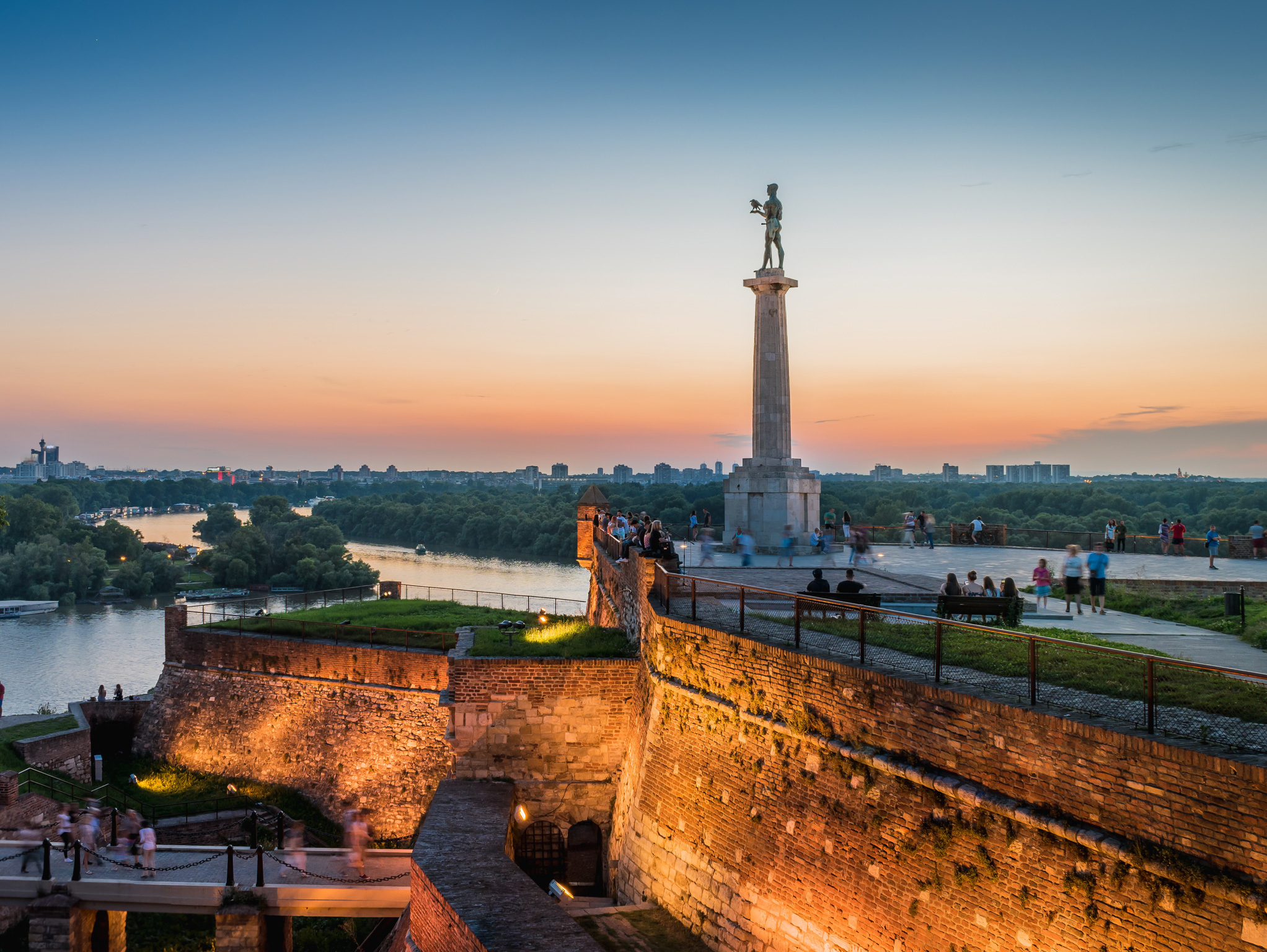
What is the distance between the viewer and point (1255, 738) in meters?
5.74

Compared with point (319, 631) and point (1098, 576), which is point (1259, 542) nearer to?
point (1098, 576)

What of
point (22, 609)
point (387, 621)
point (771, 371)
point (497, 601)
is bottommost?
point (22, 609)

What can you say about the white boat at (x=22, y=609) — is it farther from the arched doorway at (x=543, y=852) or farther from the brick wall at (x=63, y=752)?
the arched doorway at (x=543, y=852)

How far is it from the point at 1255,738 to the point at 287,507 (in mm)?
90431

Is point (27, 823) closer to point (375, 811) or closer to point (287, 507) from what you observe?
point (375, 811)

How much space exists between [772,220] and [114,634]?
41465mm

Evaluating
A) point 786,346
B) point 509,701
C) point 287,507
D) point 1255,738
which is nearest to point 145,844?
point 509,701

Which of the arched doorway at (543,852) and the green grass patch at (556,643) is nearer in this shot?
the arched doorway at (543,852)

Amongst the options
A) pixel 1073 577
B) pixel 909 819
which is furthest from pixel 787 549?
pixel 909 819

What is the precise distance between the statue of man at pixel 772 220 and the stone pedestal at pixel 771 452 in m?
0.41

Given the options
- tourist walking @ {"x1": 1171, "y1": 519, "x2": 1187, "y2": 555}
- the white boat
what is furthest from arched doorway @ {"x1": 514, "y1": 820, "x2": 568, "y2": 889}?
the white boat

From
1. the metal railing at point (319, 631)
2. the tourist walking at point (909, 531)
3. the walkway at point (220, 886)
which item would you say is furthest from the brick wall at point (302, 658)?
the tourist walking at point (909, 531)

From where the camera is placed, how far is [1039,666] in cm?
694

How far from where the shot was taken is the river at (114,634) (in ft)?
120
